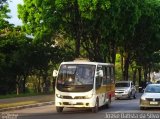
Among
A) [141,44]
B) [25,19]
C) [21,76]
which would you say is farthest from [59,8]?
[141,44]

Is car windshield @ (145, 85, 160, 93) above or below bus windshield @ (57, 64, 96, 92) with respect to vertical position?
below

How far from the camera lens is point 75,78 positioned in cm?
2498

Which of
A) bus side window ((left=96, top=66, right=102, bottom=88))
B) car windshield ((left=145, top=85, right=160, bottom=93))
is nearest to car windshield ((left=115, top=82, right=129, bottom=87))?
car windshield ((left=145, top=85, right=160, bottom=93))

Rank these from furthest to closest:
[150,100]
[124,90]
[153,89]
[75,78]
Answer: [124,90], [153,89], [150,100], [75,78]

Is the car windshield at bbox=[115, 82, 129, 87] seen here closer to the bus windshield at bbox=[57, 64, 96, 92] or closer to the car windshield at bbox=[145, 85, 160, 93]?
the car windshield at bbox=[145, 85, 160, 93]

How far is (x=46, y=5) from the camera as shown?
141 ft

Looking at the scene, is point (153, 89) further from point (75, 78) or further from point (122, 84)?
point (122, 84)

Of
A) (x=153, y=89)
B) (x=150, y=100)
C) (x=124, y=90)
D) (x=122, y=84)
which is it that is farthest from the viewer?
(x=122, y=84)

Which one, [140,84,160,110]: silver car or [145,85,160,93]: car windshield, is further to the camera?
[145,85,160,93]: car windshield

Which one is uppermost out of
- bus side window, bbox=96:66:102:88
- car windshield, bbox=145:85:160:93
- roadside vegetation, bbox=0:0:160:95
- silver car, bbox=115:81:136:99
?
roadside vegetation, bbox=0:0:160:95

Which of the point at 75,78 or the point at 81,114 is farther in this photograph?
the point at 75,78

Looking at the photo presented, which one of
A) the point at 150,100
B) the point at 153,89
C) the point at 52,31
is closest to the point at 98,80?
the point at 150,100

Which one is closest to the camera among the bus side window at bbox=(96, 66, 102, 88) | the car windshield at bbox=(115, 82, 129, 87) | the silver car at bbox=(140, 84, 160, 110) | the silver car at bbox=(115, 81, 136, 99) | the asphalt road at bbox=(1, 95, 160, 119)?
Result: the asphalt road at bbox=(1, 95, 160, 119)

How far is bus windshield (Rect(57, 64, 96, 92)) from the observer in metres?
24.8
